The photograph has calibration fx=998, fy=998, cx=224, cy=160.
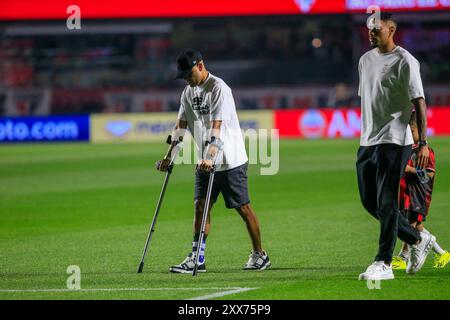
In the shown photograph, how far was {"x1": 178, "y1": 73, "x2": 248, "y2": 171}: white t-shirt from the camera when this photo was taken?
9820 millimetres

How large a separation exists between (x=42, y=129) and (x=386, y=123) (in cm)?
2843

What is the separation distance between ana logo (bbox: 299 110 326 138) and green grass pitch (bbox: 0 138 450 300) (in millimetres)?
9423

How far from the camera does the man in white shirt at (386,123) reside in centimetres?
891

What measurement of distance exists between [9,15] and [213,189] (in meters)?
30.0

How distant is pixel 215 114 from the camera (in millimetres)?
9789

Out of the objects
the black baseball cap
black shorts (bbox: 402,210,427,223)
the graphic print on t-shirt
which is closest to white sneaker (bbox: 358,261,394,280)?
black shorts (bbox: 402,210,427,223)

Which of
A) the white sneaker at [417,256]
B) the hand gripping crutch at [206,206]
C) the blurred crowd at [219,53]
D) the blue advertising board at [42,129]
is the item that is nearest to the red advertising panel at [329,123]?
the blurred crowd at [219,53]

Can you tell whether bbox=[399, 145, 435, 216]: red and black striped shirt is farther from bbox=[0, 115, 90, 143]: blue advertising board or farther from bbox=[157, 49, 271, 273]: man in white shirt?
bbox=[0, 115, 90, 143]: blue advertising board

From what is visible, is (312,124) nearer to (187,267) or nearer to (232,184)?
(232,184)

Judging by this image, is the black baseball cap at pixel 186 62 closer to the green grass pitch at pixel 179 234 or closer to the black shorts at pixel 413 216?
the green grass pitch at pixel 179 234

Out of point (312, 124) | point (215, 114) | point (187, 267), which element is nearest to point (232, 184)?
point (215, 114)

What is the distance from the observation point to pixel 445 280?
9.09 metres
